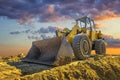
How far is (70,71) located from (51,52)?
1635mm

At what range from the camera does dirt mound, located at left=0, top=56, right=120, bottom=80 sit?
7718 millimetres

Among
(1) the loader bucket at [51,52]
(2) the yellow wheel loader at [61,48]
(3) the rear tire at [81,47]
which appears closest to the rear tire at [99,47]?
(2) the yellow wheel loader at [61,48]

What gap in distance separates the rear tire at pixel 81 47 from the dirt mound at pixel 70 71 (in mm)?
1015

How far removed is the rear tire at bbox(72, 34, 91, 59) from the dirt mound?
1015 millimetres

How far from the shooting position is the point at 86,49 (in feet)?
40.6

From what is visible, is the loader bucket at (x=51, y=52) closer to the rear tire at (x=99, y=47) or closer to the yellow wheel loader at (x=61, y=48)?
the yellow wheel loader at (x=61, y=48)

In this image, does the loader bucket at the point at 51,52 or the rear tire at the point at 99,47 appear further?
the rear tire at the point at 99,47

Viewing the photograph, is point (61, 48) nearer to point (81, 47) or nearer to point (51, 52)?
point (51, 52)

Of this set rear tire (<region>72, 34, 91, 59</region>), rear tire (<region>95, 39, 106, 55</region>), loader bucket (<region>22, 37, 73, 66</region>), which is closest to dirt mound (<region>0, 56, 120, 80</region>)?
loader bucket (<region>22, 37, 73, 66</region>)

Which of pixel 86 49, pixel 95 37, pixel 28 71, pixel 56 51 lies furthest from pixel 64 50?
pixel 95 37

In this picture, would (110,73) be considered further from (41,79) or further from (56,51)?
(41,79)

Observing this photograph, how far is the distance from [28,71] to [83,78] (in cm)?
194

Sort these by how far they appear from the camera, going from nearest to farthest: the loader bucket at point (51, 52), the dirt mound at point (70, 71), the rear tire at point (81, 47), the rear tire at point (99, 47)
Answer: the dirt mound at point (70, 71) → the loader bucket at point (51, 52) → the rear tire at point (81, 47) → the rear tire at point (99, 47)

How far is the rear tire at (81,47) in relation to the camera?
454 inches
